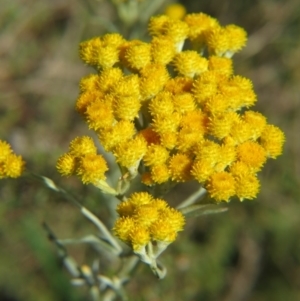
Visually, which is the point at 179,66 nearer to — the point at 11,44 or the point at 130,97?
the point at 130,97

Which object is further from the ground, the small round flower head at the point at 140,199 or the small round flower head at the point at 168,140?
the small round flower head at the point at 168,140

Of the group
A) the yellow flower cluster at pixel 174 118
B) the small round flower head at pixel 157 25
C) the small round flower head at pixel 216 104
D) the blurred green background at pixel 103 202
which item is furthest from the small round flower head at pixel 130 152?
the blurred green background at pixel 103 202

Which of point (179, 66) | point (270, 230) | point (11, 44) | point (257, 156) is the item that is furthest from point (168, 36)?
point (11, 44)

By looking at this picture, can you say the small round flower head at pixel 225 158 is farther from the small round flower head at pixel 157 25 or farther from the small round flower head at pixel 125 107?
the small round flower head at pixel 157 25

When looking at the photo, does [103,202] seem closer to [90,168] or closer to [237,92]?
[90,168]

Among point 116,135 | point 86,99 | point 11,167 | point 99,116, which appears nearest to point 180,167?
point 116,135
